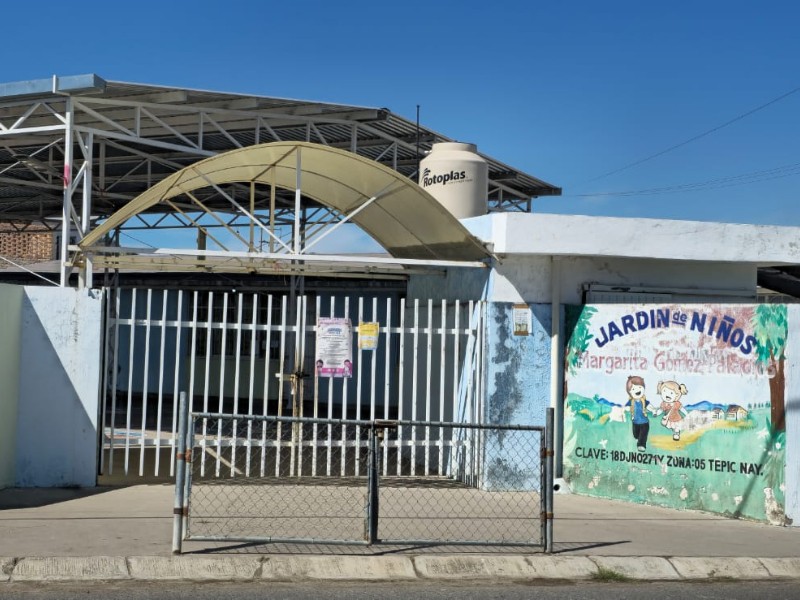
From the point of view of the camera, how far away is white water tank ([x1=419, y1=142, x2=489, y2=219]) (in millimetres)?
12672

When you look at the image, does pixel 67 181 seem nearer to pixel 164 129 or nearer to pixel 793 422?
pixel 164 129

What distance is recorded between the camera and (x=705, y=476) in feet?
32.2

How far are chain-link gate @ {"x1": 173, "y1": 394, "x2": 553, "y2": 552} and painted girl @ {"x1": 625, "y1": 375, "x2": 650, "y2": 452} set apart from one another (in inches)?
47.2

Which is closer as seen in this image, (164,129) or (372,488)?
(372,488)

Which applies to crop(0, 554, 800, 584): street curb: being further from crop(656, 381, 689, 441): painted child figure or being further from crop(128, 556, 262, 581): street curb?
crop(656, 381, 689, 441): painted child figure

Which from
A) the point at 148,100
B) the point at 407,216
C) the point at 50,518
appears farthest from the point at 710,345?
the point at 148,100

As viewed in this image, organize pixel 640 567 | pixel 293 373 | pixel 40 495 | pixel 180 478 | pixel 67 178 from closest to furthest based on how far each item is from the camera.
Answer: pixel 180 478
pixel 640 567
pixel 40 495
pixel 293 373
pixel 67 178

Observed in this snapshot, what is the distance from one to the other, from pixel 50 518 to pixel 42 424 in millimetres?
1710

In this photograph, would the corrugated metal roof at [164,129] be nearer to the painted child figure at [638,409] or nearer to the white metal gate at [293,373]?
the white metal gate at [293,373]

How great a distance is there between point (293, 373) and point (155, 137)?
709cm

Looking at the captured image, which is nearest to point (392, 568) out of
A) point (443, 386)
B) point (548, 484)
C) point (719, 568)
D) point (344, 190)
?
point (548, 484)

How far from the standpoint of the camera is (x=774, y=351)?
370 inches

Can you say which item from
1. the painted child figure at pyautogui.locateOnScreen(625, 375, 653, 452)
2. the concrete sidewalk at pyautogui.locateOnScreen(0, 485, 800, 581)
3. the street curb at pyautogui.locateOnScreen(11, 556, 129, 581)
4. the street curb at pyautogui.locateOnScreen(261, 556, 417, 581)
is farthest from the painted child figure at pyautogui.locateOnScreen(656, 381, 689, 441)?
the street curb at pyautogui.locateOnScreen(11, 556, 129, 581)

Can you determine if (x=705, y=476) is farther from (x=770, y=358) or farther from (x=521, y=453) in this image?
(x=521, y=453)
